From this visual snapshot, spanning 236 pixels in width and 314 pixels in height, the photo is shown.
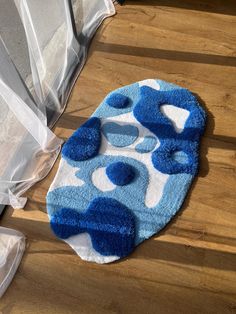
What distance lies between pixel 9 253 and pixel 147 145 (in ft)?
2.10

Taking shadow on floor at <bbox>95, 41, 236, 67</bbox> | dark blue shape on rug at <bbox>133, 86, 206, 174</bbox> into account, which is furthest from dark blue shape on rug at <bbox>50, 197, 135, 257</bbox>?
shadow on floor at <bbox>95, 41, 236, 67</bbox>

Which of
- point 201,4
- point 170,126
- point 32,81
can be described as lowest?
point 170,126

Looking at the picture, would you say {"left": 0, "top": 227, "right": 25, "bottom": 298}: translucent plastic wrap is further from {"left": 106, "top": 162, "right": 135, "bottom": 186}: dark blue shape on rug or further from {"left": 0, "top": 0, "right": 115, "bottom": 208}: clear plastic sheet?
{"left": 106, "top": 162, "right": 135, "bottom": 186}: dark blue shape on rug

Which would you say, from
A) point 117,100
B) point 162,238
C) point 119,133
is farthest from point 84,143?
point 162,238

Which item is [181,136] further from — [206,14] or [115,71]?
[206,14]

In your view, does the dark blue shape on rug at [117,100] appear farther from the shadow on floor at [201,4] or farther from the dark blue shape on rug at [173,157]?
the shadow on floor at [201,4]

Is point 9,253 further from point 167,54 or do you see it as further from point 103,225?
point 167,54

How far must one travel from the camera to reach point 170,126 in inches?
63.7

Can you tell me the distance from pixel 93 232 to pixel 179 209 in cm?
31

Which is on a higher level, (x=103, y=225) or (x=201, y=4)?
(x=201, y=4)

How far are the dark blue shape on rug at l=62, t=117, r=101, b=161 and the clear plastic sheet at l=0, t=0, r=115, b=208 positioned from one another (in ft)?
0.17

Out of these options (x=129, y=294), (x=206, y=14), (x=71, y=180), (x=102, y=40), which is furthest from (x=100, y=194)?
(x=206, y=14)

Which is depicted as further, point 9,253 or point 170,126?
point 170,126

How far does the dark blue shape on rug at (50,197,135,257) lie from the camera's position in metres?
1.34
